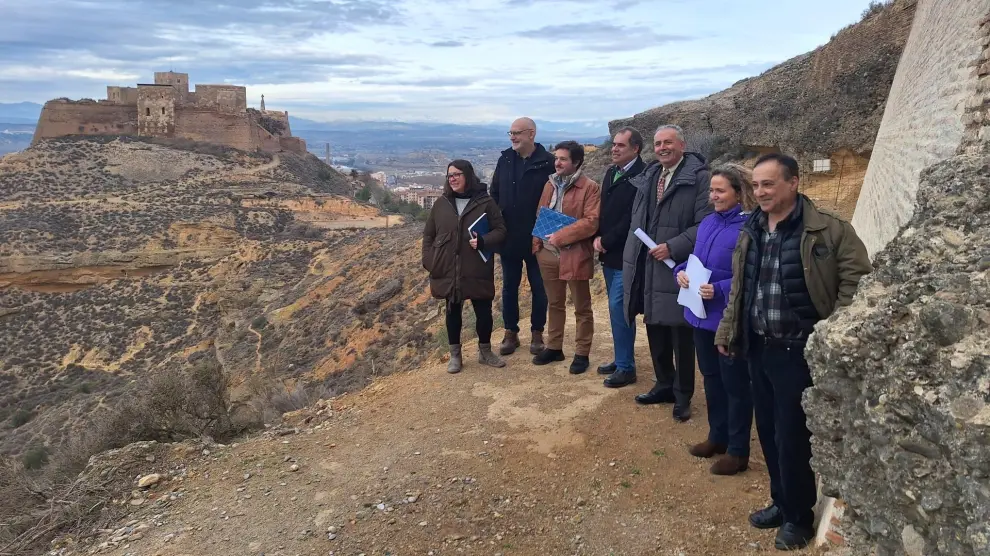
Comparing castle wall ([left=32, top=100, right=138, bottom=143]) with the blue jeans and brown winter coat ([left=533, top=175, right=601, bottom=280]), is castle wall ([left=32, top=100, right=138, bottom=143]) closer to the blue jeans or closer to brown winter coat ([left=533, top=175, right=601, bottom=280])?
brown winter coat ([left=533, top=175, right=601, bottom=280])

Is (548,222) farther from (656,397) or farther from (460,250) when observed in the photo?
(656,397)

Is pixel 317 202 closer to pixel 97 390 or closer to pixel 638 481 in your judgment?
pixel 97 390

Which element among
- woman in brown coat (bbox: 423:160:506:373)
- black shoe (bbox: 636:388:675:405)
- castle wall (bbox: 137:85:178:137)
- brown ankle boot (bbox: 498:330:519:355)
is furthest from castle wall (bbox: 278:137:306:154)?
black shoe (bbox: 636:388:675:405)

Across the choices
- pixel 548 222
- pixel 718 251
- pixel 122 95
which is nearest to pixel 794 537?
pixel 718 251

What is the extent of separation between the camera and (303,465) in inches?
189

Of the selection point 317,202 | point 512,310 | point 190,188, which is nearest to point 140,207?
point 190,188

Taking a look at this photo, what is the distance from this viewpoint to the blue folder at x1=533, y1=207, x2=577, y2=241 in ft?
18.0

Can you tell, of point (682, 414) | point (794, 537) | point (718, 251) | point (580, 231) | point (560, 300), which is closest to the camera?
point (794, 537)

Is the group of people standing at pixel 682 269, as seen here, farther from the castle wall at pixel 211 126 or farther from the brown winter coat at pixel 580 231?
the castle wall at pixel 211 126

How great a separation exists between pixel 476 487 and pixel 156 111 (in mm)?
43331

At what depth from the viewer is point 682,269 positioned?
171 inches

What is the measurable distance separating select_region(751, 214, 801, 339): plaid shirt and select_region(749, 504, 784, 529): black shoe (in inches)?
42.7

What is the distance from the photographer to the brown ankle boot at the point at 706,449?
4.32 metres

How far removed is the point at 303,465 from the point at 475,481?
1383 mm
